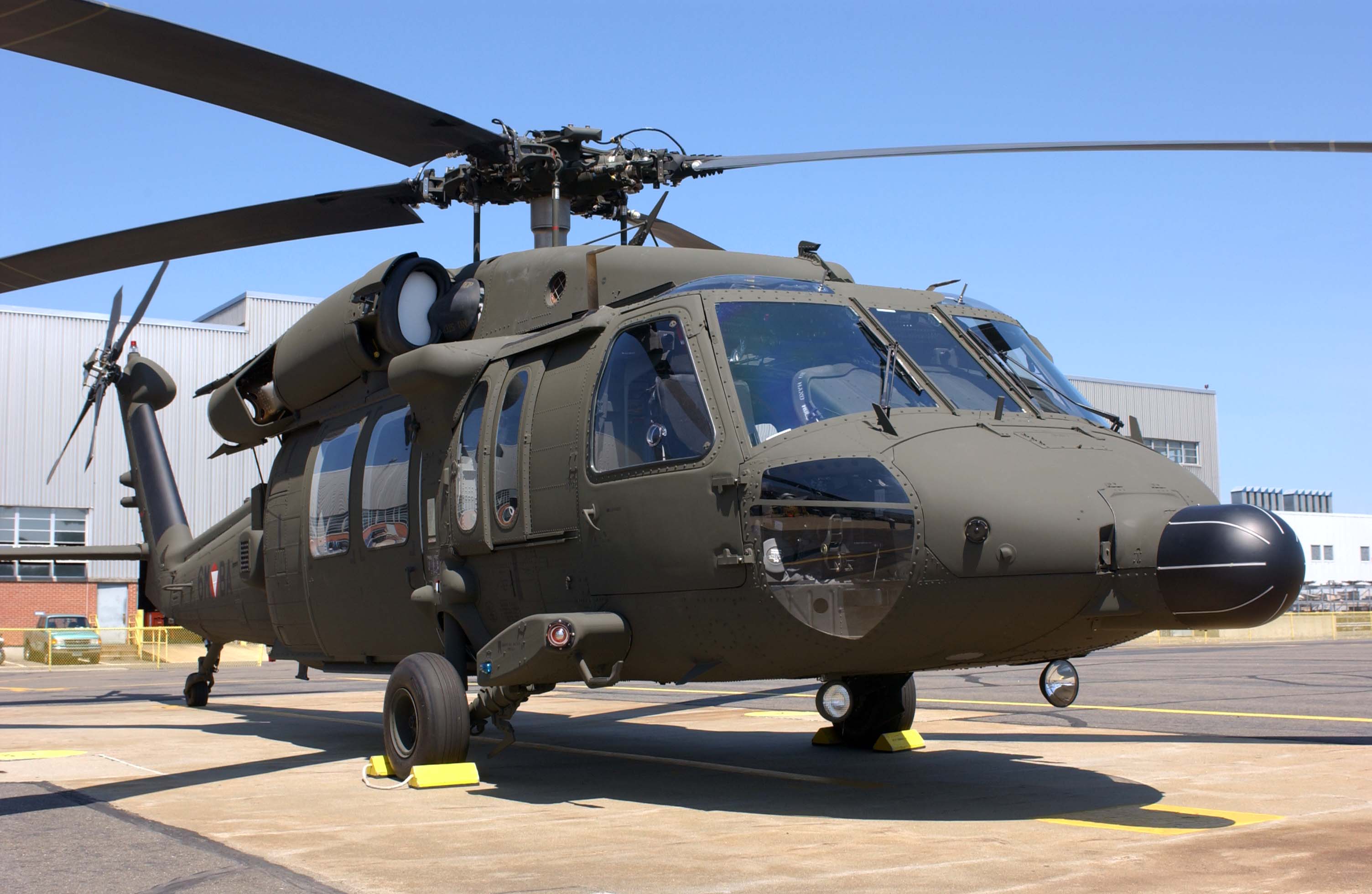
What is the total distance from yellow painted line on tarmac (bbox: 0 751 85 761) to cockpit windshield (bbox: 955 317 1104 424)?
25.6 feet

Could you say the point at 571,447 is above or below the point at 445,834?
above

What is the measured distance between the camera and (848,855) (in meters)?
5.55

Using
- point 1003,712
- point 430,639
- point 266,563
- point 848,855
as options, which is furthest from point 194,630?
point 848,855

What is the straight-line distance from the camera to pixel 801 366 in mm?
6844

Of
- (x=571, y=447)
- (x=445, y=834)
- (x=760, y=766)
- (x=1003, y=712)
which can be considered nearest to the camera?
(x=445, y=834)

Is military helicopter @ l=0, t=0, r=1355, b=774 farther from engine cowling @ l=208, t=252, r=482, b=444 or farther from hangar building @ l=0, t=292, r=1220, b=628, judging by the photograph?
hangar building @ l=0, t=292, r=1220, b=628

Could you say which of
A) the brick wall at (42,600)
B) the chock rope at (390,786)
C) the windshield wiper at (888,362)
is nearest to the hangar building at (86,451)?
the brick wall at (42,600)

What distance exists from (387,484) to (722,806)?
3707 millimetres

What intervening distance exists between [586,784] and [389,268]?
3869 mm

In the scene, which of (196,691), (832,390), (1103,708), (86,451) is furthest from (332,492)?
(86,451)

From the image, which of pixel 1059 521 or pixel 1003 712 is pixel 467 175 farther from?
pixel 1003 712

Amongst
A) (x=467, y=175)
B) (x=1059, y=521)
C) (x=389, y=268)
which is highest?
(x=467, y=175)

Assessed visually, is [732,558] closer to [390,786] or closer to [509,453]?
[509,453]

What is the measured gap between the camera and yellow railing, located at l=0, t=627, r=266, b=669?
3017cm
